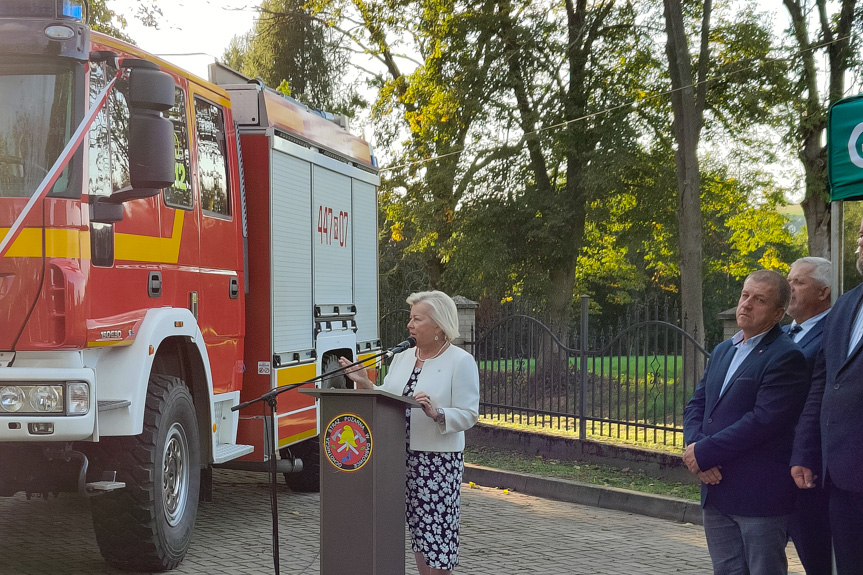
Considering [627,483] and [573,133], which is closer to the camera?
[627,483]

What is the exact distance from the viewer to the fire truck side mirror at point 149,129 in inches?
225

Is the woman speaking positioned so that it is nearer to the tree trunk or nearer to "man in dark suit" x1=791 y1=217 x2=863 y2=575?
"man in dark suit" x1=791 y1=217 x2=863 y2=575

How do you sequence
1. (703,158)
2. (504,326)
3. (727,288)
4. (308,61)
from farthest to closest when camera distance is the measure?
(727,288) < (308,61) < (703,158) < (504,326)

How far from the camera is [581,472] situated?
34.7 ft

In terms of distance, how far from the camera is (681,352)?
10602mm

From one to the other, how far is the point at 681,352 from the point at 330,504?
21.5ft

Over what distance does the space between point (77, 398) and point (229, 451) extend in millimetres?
2017

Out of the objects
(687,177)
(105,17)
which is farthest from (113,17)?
(687,177)

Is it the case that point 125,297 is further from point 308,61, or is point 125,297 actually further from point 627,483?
point 308,61

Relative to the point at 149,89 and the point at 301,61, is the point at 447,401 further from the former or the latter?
the point at 301,61

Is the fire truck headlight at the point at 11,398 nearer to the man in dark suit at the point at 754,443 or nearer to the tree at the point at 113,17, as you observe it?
the man in dark suit at the point at 754,443

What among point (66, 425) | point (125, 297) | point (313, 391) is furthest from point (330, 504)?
point (125, 297)

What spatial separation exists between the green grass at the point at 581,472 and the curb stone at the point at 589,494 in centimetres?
18

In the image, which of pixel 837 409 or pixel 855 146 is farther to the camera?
pixel 855 146
